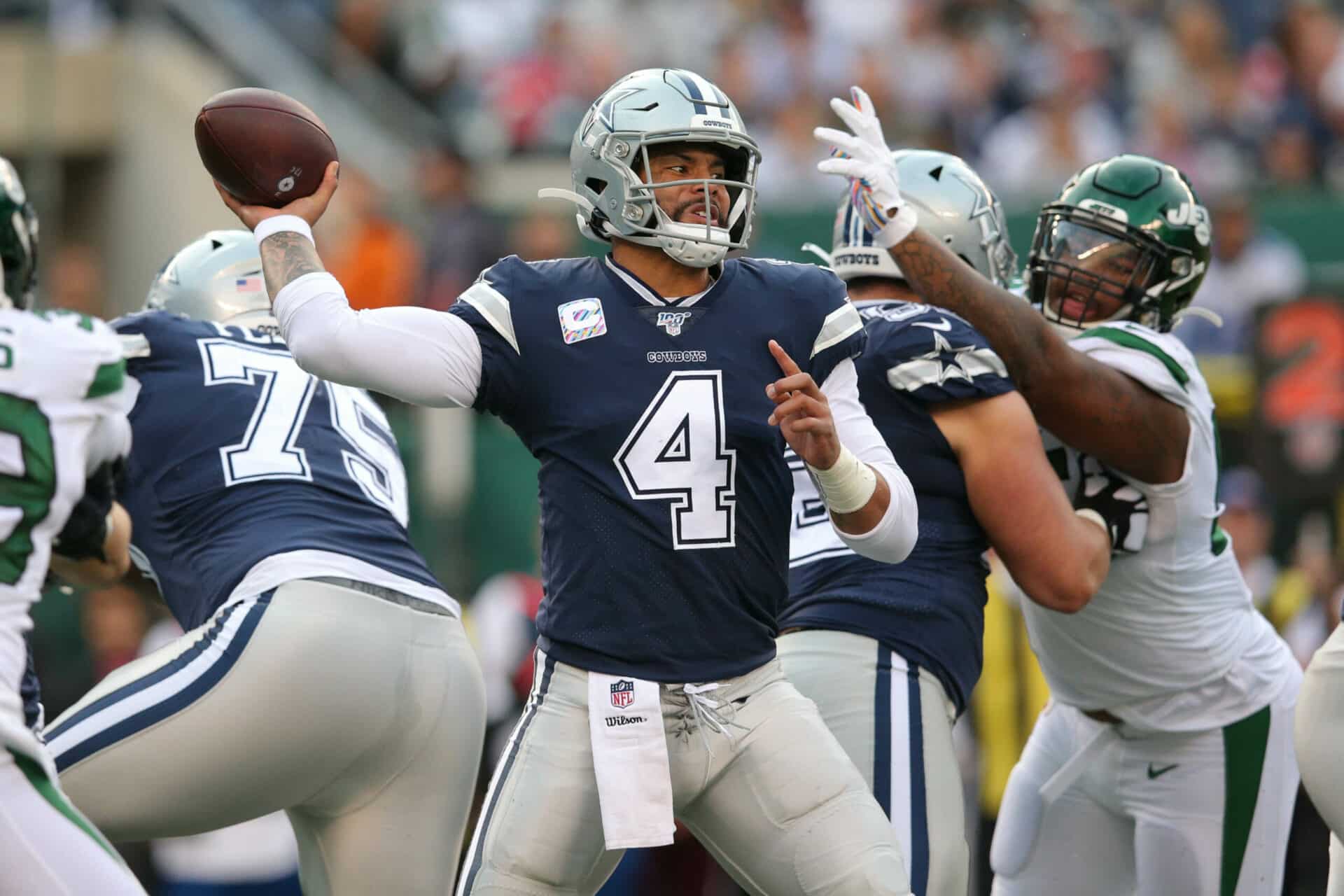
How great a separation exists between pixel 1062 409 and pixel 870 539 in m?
0.89

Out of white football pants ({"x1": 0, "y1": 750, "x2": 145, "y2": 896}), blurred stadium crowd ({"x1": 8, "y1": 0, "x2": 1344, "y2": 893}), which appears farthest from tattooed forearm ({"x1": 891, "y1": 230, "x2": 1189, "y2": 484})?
blurred stadium crowd ({"x1": 8, "y1": 0, "x2": 1344, "y2": 893})

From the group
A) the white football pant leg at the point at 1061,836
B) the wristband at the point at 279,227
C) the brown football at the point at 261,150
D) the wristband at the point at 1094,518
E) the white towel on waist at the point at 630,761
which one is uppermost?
the brown football at the point at 261,150

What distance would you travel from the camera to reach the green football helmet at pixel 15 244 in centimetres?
351

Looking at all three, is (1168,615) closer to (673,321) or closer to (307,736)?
(673,321)

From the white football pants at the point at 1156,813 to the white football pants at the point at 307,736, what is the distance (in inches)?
60.7

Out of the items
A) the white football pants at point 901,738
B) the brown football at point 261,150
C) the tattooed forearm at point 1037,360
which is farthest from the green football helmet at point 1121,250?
the brown football at point 261,150

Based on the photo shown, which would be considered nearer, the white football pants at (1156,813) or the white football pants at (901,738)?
the white football pants at (901,738)

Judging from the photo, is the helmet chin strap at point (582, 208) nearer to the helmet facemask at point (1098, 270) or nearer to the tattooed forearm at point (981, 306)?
the tattooed forearm at point (981, 306)

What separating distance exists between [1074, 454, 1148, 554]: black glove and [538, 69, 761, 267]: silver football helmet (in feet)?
4.15

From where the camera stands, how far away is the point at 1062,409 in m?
4.45

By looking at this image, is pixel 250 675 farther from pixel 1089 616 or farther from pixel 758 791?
pixel 1089 616

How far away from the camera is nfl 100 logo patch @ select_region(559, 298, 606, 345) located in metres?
3.71

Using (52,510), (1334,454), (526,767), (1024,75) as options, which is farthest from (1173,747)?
(1024,75)

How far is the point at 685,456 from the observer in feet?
12.2
